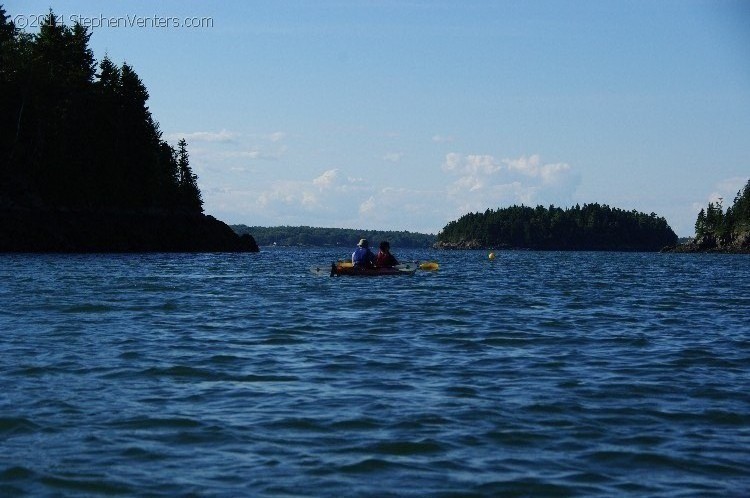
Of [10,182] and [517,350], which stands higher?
[10,182]

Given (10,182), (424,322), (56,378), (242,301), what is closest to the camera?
(56,378)

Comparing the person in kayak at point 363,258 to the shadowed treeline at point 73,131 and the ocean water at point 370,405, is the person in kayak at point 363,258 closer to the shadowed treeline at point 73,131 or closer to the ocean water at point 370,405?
the ocean water at point 370,405

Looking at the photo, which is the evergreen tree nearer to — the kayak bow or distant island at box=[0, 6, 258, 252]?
distant island at box=[0, 6, 258, 252]

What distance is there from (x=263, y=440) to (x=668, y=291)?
31833 mm

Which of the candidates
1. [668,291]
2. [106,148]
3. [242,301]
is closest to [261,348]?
[242,301]

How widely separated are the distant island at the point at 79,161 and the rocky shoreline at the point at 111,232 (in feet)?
0.34

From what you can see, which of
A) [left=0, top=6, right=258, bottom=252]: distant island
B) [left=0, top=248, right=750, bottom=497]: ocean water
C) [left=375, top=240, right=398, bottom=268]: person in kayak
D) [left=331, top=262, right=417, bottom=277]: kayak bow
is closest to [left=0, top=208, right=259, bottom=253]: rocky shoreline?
[left=0, top=6, right=258, bottom=252]: distant island

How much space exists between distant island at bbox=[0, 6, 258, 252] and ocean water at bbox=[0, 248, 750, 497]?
55096 millimetres

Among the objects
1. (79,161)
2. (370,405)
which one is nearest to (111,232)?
(79,161)

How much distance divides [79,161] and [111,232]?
6721 millimetres

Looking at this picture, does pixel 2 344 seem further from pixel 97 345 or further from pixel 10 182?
pixel 10 182

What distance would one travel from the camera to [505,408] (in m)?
11.6

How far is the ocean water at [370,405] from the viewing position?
8.59 metres

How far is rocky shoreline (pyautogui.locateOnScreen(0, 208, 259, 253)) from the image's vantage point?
72.1 meters
